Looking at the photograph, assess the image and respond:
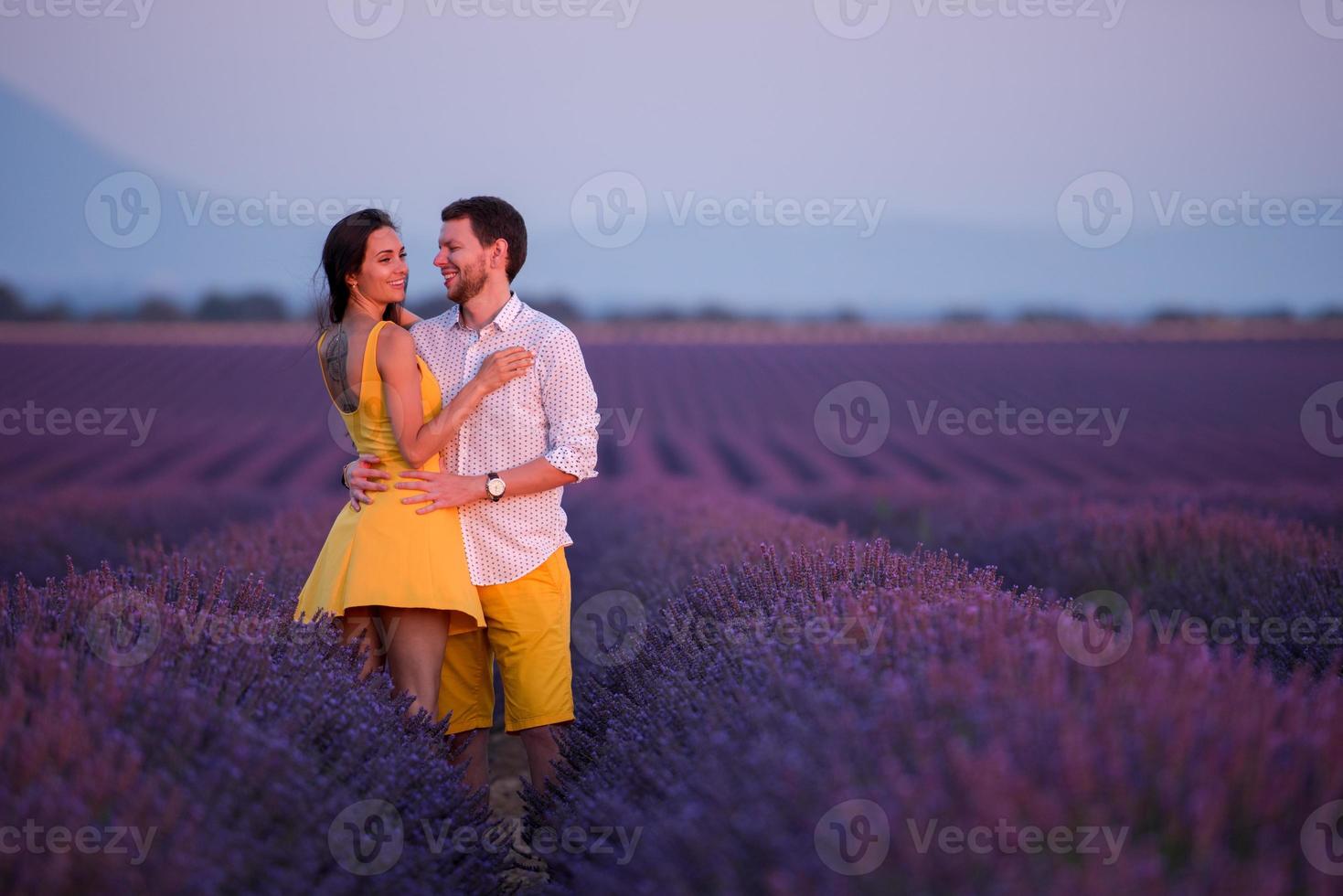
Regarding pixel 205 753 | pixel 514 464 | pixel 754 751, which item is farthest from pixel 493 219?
pixel 754 751

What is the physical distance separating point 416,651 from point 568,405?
934 mm

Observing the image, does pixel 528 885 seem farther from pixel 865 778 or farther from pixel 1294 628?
pixel 1294 628

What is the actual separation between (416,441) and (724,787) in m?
1.77

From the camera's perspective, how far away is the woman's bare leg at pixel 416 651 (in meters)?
3.59

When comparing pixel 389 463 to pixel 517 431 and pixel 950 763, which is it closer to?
pixel 517 431

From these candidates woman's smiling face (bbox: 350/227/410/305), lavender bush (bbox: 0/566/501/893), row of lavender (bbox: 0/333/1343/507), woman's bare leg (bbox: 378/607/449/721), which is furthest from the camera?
row of lavender (bbox: 0/333/1343/507)

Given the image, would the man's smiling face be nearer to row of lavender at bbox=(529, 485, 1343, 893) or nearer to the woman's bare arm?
the woman's bare arm

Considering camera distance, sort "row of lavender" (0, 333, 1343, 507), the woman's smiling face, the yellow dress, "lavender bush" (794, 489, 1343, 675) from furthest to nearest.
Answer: "row of lavender" (0, 333, 1343, 507), "lavender bush" (794, 489, 1343, 675), the woman's smiling face, the yellow dress

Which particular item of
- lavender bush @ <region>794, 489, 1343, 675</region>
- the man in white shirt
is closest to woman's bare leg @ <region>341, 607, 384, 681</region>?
the man in white shirt

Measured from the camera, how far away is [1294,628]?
441 cm

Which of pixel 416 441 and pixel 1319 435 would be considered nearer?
pixel 416 441

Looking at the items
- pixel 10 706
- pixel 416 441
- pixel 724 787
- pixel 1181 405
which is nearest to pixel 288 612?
pixel 416 441

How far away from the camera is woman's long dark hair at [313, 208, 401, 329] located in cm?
369

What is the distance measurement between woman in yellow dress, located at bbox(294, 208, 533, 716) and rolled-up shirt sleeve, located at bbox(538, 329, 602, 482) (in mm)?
123
